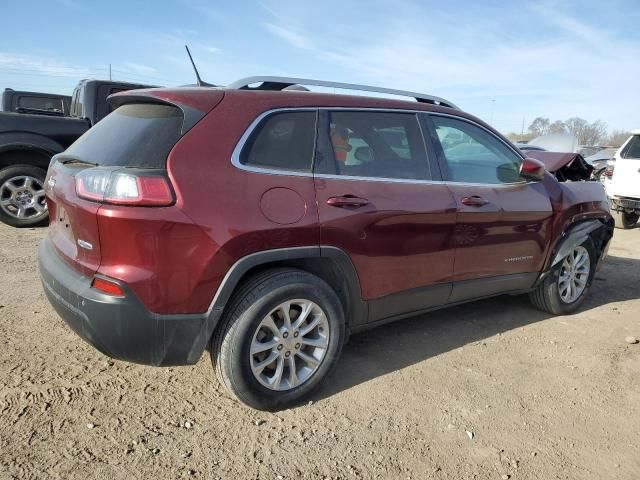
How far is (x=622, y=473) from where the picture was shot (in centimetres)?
247

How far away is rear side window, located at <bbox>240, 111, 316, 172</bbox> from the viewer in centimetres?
267

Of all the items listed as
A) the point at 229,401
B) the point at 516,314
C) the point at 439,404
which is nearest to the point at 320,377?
the point at 229,401

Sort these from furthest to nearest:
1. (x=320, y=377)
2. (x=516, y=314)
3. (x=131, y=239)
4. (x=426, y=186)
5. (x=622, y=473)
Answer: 1. (x=516, y=314)
2. (x=426, y=186)
3. (x=320, y=377)
4. (x=622, y=473)
5. (x=131, y=239)

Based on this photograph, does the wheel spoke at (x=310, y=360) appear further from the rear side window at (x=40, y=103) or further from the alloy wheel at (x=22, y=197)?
the rear side window at (x=40, y=103)

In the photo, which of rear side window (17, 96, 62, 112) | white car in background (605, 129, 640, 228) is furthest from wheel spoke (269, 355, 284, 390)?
rear side window (17, 96, 62, 112)

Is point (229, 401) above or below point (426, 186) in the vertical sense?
below

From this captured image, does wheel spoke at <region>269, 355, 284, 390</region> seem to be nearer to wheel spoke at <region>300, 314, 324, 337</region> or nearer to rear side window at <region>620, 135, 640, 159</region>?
wheel spoke at <region>300, 314, 324, 337</region>

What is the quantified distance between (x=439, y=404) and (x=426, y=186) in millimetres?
1343

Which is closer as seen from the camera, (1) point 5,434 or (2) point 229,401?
(1) point 5,434

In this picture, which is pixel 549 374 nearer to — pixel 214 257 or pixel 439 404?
pixel 439 404

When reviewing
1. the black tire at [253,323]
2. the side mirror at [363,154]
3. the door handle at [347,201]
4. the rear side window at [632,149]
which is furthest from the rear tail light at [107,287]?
the rear side window at [632,149]

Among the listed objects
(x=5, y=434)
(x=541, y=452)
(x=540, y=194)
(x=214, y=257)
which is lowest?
(x=5, y=434)

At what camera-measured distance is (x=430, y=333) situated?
3973mm

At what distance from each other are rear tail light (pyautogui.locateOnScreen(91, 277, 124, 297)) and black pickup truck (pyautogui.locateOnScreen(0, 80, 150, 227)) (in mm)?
4795
